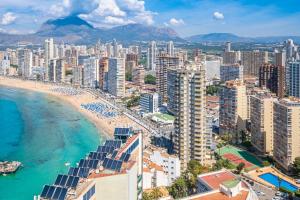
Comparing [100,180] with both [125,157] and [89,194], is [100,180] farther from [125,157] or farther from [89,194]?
[125,157]

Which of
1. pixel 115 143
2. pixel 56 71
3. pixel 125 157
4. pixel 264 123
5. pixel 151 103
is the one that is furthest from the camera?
pixel 56 71

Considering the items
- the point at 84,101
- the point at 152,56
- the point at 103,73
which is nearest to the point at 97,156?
the point at 84,101

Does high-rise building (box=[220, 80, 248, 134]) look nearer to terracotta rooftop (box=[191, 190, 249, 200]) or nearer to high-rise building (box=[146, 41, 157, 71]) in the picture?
terracotta rooftop (box=[191, 190, 249, 200])

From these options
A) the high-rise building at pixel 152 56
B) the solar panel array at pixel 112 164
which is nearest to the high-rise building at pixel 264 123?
the solar panel array at pixel 112 164

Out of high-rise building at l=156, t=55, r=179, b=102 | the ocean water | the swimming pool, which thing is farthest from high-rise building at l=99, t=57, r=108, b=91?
the swimming pool

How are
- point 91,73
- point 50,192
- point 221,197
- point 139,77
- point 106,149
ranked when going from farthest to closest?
point 139,77
point 91,73
point 221,197
point 106,149
point 50,192
